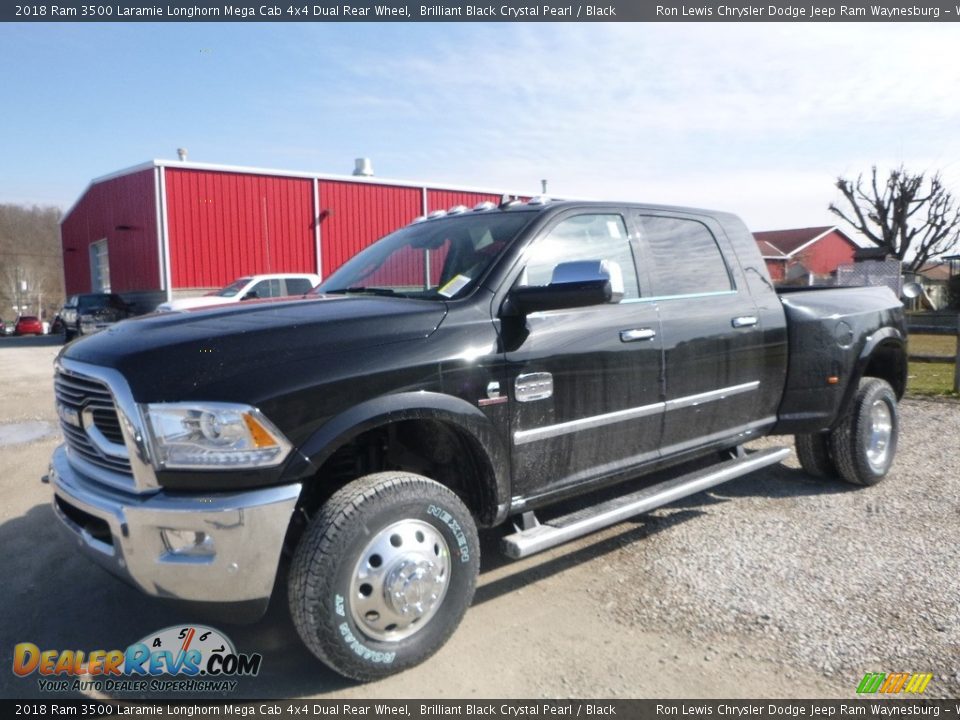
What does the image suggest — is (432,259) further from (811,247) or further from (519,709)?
(811,247)

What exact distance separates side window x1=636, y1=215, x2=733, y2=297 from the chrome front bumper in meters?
2.39

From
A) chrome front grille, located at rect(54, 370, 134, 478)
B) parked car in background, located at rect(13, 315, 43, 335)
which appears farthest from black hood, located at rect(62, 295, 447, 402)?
parked car in background, located at rect(13, 315, 43, 335)

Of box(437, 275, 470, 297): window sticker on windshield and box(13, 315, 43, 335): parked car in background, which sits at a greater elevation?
box(437, 275, 470, 297): window sticker on windshield

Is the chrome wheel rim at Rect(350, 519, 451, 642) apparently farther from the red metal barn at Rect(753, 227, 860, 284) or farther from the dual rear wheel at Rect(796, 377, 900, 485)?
the red metal barn at Rect(753, 227, 860, 284)

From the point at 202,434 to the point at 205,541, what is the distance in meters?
0.36

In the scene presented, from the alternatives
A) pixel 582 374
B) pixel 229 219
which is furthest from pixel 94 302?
pixel 582 374

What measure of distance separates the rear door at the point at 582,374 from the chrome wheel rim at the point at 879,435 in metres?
2.30

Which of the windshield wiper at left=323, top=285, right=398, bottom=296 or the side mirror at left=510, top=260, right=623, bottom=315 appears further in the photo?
the windshield wiper at left=323, top=285, right=398, bottom=296

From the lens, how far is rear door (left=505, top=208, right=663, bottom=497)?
3072mm

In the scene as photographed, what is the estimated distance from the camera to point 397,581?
2580 mm

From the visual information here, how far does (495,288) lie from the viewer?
122 inches

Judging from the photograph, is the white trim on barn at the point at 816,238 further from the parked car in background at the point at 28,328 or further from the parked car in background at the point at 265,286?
the parked car in background at the point at 28,328

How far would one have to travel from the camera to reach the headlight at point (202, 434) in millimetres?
2322

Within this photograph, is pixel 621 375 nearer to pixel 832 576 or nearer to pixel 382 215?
pixel 832 576
